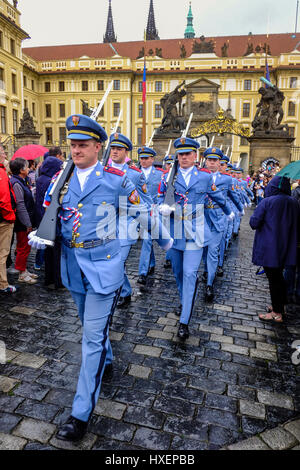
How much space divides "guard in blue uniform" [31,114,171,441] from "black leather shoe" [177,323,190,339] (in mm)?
1538

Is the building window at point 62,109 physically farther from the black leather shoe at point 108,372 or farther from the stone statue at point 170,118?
the black leather shoe at point 108,372

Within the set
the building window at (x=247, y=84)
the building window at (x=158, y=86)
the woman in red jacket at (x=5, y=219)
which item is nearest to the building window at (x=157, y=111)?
the building window at (x=158, y=86)

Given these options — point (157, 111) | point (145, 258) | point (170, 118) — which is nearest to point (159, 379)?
point (145, 258)

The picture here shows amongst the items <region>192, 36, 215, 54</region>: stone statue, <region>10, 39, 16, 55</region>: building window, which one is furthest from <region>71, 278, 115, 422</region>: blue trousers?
<region>192, 36, 215, 54</region>: stone statue

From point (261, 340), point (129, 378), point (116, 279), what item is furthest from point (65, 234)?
point (261, 340)

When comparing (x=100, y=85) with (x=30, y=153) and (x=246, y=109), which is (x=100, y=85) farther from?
(x=30, y=153)

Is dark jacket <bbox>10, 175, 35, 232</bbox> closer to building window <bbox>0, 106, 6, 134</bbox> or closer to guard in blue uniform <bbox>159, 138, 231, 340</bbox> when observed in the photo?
guard in blue uniform <bbox>159, 138, 231, 340</bbox>

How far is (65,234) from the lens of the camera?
2.74 metres

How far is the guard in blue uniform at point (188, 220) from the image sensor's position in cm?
419

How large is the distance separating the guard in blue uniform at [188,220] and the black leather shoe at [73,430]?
184 cm

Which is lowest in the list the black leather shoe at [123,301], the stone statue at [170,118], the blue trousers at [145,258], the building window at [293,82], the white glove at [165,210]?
the black leather shoe at [123,301]

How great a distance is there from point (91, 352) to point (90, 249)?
75cm

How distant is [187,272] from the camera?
4184 millimetres

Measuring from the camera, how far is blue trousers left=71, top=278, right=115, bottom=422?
252 centimetres
